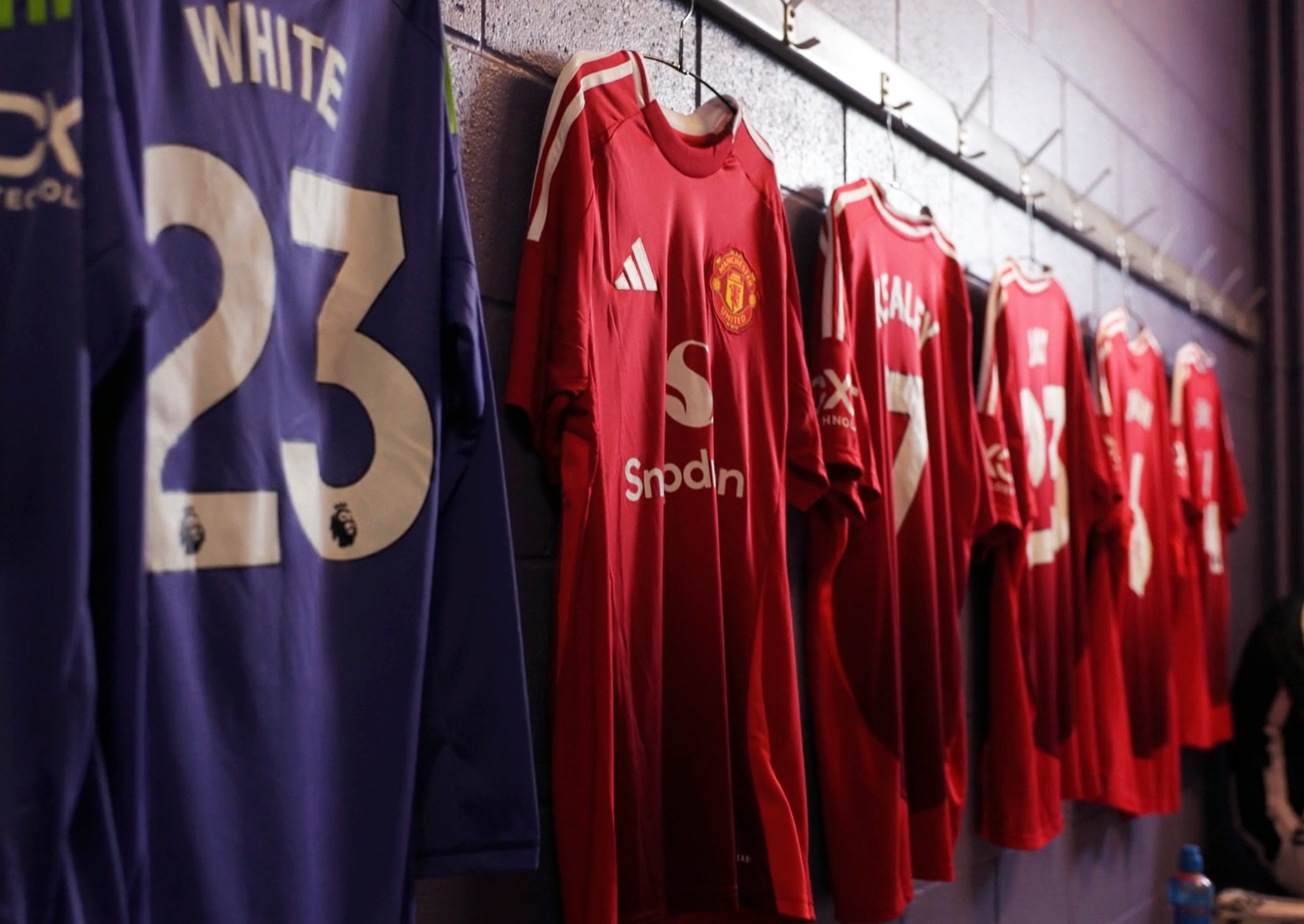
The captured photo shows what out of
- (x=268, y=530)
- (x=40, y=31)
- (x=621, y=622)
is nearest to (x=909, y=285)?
(x=621, y=622)

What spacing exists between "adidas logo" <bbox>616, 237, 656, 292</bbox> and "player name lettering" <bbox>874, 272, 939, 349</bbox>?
481 mm

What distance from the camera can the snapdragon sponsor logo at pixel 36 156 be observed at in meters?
0.70

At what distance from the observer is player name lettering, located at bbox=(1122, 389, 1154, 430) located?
248cm

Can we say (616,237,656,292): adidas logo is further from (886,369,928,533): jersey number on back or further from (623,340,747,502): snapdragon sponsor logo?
(886,369,928,533): jersey number on back

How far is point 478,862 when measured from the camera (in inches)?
37.6

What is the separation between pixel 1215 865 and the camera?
3244 mm

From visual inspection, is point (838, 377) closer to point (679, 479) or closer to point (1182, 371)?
point (679, 479)

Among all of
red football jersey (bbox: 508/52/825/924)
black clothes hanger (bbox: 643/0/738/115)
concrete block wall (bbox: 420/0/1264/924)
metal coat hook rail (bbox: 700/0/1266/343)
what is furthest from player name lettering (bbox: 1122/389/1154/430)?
black clothes hanger (bbox: 643/0/738/115)

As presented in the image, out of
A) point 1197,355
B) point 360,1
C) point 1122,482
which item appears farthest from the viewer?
point 1197,355

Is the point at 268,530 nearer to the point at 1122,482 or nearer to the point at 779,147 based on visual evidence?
the point at 779,147

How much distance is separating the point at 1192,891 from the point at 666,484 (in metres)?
2.04

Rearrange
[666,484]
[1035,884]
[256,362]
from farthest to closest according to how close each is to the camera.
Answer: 1. [1035,884]
2. [666,484]
3. [256,362]

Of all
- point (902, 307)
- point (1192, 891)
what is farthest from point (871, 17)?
point (1192, 891)

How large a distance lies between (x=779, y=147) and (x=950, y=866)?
40.8 inches
